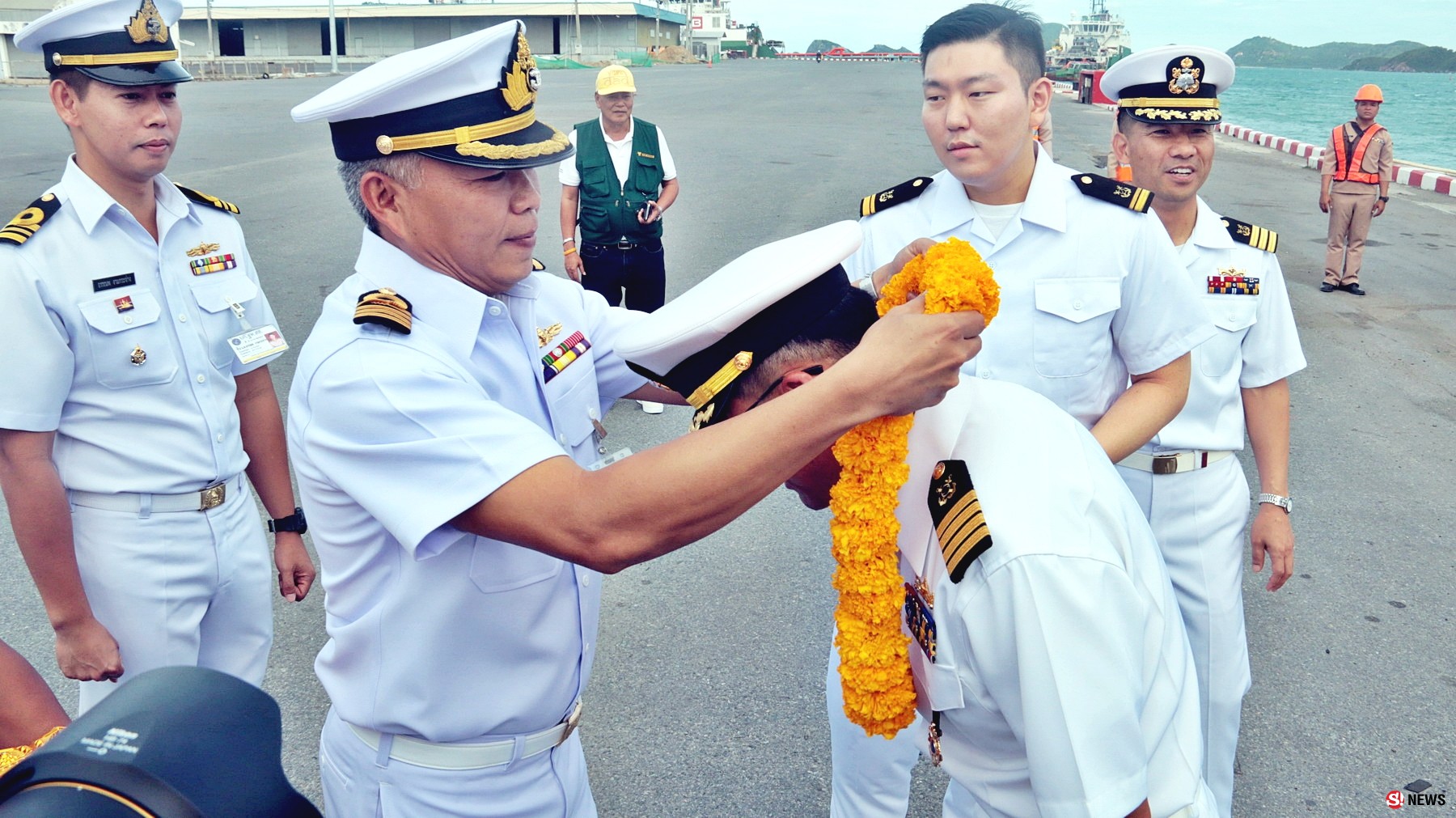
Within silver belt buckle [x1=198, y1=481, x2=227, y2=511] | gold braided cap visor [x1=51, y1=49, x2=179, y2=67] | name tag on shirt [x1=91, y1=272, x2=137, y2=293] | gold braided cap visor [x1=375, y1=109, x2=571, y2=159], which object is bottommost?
silver belt buckle [x1=198, y1=481, x2=227, y2=511]

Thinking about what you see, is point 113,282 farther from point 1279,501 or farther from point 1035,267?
point 1279,501

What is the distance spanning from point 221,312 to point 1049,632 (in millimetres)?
2479

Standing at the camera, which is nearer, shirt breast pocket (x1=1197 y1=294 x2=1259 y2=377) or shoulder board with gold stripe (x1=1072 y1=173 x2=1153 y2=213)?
shoulder board with gold stripe (x1=1072 y1=173 x2=1153 y2=213)

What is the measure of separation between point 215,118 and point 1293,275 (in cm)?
2153

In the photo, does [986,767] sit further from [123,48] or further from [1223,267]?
[123,48]

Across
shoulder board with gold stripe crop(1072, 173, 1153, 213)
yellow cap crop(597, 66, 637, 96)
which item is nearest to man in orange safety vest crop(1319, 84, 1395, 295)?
yellow cap crop(597, 66, 637, 96)


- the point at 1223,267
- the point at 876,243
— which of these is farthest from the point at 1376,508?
the point at 876,243

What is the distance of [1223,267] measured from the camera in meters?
3.03

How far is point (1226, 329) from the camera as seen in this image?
9.78 feet

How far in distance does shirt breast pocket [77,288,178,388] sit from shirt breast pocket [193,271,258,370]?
145mm

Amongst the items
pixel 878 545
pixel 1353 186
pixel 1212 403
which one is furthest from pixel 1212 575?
pixel 1353 186

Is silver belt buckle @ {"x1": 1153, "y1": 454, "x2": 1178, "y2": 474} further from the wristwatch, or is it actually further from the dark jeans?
the dark jeans

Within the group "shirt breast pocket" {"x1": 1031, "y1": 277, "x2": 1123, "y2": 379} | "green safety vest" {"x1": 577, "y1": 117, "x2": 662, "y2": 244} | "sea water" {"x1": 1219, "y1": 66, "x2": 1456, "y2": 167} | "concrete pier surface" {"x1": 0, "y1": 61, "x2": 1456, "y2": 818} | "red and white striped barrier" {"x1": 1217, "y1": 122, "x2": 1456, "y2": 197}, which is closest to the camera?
"shirt breast pocket" {"x1": 1031, "y1": 277, "x2": 1123, "y2": 379}

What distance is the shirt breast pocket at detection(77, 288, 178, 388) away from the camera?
254 centimetres
